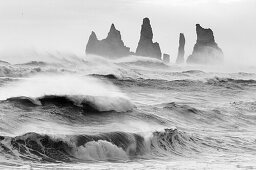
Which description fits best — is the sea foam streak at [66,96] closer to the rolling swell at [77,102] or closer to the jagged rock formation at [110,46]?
the rolling swell at [77,102]

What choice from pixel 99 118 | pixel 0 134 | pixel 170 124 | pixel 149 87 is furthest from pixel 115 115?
pixel 149 87

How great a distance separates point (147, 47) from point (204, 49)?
12481 mm

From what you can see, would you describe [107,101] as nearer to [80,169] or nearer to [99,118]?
[99,118]

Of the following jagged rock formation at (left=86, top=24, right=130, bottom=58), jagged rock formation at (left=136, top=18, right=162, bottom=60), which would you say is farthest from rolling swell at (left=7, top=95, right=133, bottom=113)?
jagged rock formation at (left=136, top=18, right=162, bottom=60)

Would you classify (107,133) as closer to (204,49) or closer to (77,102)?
(77,102)

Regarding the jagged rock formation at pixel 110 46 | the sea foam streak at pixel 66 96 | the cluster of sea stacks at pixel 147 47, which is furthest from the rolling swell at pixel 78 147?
the jagged rock formation at pixel 110 46

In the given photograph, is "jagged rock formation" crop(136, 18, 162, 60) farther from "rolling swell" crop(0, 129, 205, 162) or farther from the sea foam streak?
"rolling swell" crop(0, 129, 205, 162)

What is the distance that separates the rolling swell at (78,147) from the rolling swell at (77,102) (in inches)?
134

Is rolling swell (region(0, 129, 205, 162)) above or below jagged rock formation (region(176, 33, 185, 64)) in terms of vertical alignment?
below

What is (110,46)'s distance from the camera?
4146 inches

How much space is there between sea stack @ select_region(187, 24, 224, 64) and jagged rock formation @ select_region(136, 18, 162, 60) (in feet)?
28.7

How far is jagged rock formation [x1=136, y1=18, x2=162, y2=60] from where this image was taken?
348 ft

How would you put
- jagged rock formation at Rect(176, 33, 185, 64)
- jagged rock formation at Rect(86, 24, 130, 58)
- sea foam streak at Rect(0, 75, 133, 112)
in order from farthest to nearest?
jagged rock formation at Rect(176, 33, 185, 64)
jagged rock formation at Rect(86, 24, 130, 58)
sea foam streak at Rect(0, 75, 133, 112)

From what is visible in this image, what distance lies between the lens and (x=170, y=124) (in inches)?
645
